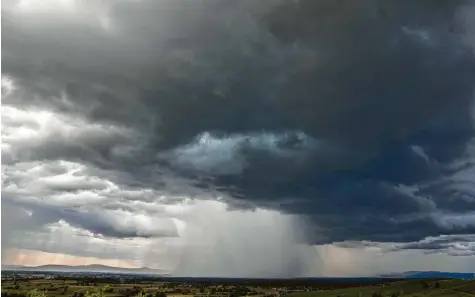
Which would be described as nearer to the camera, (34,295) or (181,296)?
(34,295)

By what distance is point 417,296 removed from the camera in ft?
547

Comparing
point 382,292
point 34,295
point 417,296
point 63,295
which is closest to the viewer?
point 34,295

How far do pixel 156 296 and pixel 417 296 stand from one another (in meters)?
106

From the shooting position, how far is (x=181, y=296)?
198 m

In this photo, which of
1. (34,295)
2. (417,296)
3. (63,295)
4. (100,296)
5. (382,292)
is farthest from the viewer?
(382,292)

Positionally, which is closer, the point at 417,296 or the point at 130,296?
the point at 417,296

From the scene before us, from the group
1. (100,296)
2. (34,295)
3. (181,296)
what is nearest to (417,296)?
(181,296)

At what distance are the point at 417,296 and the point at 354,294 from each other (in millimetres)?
33789

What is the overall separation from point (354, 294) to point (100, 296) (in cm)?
10775

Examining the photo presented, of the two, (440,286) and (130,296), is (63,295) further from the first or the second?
(440,286)

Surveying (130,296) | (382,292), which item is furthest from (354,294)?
(130,296)

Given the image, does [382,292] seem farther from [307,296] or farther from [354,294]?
[307,296]

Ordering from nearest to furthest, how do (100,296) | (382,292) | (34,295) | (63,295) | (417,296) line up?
1. (34,295)
2. (100,296)
3. (417,296)
4. (63,295)
5. (382,292)

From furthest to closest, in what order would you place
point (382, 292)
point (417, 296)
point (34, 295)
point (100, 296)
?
point (382, 292) < point (417, 296) < point (100, 296) < point (34, 295)
